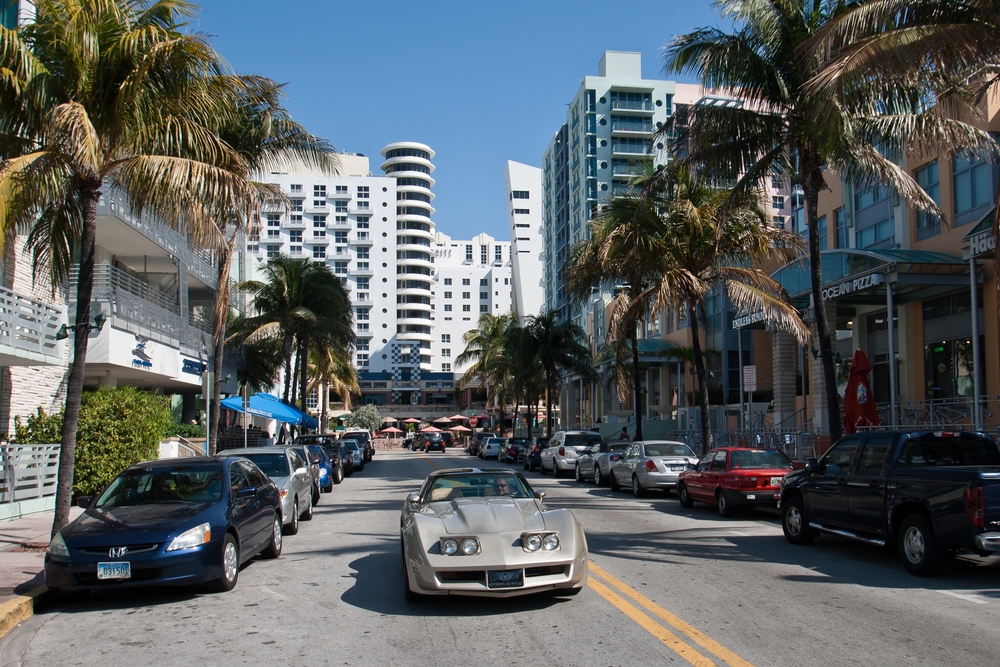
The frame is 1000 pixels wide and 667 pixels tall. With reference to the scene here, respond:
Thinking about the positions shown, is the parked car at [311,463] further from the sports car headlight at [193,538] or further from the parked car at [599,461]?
the sports car headlight at [193,538]

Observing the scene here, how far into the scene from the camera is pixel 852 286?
23750mm

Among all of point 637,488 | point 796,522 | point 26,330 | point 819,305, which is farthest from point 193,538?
point 637,488

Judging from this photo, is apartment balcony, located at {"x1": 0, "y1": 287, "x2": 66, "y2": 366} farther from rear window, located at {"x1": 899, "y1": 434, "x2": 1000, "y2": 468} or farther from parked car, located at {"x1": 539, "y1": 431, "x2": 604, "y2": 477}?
parked car, located at {"x1": 539, "y1": 431, "x2": 604, "y2": 477}

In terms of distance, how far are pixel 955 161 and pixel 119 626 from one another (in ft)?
79.6

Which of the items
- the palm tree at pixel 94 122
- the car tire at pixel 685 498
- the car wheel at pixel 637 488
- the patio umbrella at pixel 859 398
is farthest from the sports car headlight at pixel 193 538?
the patio umbrella at pixel 859 398

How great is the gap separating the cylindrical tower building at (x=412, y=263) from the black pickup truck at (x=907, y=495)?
105548mm

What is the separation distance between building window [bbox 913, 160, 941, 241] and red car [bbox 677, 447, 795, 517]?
12.2 meters

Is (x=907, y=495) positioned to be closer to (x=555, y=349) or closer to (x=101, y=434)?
(x=101, y=434)

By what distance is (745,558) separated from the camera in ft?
37.4

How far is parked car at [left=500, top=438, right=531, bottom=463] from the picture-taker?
42.7 meters

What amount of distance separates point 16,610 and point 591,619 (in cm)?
569

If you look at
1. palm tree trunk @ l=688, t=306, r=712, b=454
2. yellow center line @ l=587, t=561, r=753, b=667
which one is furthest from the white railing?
palm tree trunk @ l=688, t=306, r=712, b=454

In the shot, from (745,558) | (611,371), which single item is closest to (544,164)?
(611,371)

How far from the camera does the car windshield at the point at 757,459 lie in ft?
53.8
